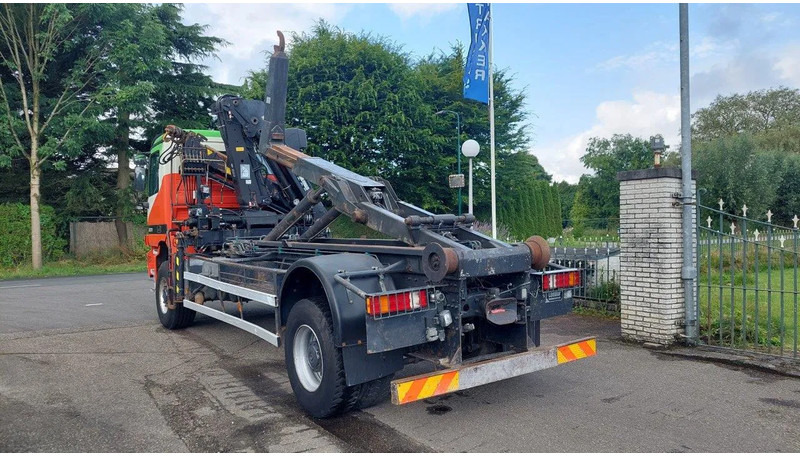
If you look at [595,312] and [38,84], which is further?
[38,84]

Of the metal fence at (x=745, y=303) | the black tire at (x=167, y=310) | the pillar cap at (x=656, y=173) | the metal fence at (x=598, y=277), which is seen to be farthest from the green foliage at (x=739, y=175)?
the black tire at (x=167, y=310)

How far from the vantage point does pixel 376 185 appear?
19.4 feet

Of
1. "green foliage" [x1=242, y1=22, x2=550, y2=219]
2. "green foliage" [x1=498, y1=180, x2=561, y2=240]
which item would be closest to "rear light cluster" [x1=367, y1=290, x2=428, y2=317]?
"green foliage" [x1=242, y1=22, x2=550, y2=219]

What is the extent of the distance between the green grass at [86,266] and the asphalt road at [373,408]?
1366 cm

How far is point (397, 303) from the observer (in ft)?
14.2

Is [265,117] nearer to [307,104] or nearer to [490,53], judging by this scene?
[490,53]

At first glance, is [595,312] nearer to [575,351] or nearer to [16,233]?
[575,351]

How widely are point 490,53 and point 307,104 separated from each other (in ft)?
29.5

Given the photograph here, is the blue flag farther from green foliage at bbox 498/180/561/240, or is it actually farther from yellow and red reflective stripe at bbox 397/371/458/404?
green foliage at bbox 498/180/561/240

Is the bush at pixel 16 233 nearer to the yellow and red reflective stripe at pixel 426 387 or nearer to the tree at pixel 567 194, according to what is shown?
the yellow and red reflective stripe at pixel 426 387

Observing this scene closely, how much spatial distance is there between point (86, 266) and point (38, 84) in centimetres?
667

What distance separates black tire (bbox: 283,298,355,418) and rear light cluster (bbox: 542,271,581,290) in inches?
76.2

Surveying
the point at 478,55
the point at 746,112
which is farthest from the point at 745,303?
the point at 746,112

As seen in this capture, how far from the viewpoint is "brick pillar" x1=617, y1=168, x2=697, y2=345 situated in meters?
7.27
